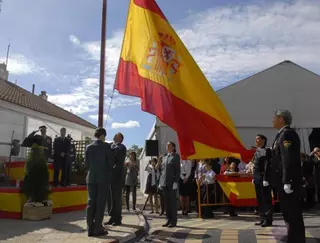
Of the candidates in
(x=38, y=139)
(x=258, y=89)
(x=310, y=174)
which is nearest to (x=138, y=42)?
(x=38, y=139)

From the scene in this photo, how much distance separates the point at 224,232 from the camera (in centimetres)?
739

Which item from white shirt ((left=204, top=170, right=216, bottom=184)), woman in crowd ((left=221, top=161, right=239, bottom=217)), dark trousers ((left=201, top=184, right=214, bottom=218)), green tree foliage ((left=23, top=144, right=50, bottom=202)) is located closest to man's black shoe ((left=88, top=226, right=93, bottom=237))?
green tree foliage ((left=23, top=144, right=50, bottom=202))

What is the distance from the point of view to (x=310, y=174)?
11.4 meters

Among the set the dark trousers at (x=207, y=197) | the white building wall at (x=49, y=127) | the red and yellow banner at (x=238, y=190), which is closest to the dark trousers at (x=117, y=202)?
the dark trousers at (x=207, y=197)

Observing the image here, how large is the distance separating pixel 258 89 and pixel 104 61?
7617mm

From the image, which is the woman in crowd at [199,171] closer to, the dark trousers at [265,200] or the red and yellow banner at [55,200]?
the dark trousers at [265,200]

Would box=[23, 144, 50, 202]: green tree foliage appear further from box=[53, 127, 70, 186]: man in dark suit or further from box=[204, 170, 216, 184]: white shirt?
box=[204, 170, 216, 184]: white shirt

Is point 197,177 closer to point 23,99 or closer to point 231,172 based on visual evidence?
point 231,172

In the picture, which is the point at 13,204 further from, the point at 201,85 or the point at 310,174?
the point at 310,174

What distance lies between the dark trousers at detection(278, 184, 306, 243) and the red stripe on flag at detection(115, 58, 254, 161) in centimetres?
226

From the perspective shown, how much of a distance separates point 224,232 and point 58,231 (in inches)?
133

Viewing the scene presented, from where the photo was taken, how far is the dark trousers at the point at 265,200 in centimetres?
824

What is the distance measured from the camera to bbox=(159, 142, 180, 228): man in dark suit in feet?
27.0

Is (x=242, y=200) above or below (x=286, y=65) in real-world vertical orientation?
below
